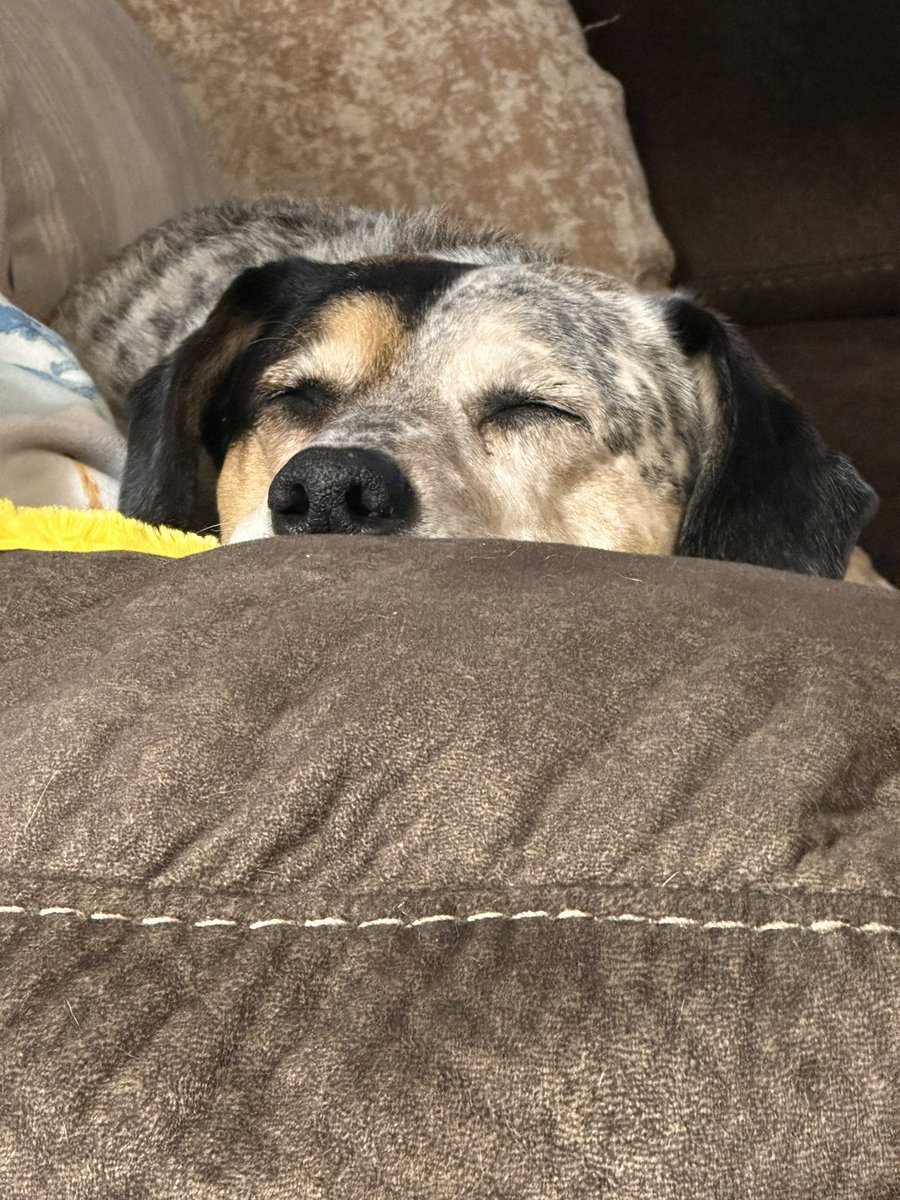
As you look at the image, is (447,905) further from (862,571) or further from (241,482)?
(862,571)

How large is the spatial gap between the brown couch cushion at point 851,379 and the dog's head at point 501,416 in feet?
3.73

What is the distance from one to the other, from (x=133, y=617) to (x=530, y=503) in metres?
0.88

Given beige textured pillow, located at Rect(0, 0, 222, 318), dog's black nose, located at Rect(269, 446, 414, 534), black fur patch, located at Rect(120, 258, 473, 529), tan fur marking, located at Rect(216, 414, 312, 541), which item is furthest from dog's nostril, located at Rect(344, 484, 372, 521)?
beige textured pillow, located at Rect(0, 0, 222, 318)

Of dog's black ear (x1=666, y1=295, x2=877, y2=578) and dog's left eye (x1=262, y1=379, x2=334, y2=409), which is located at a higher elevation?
dog's left eye (x1=262, y1=379, x2=334, y2=409)

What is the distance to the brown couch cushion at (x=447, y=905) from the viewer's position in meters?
0.51

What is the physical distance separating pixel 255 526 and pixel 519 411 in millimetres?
440

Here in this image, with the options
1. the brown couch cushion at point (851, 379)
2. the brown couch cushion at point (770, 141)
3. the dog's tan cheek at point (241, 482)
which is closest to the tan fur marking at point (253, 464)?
the dog's tan cheek at point (241, 482)

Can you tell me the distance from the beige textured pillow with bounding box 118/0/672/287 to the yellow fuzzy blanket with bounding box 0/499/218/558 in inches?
67.7

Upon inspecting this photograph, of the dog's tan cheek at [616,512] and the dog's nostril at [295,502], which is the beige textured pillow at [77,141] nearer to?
the dog's nostril at [295,502]

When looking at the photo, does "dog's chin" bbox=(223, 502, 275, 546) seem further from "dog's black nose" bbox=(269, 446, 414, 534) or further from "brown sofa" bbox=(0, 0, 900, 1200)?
"brown sofa" bbox=(0, 0, 900, 1200)

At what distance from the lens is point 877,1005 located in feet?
1.79

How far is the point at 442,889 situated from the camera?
623 mm

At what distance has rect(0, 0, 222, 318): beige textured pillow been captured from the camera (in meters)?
2.06

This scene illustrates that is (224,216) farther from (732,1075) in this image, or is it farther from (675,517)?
(732,1075)
